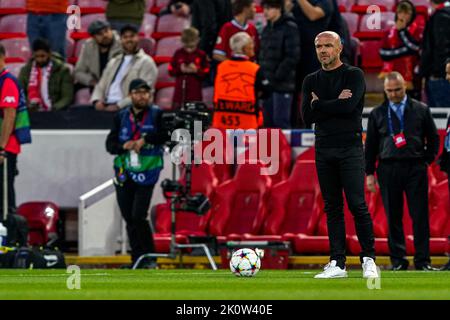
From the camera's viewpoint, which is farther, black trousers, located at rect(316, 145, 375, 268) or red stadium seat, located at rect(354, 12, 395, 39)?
red stadium seat, located at rect(354, 12, 395, 39)

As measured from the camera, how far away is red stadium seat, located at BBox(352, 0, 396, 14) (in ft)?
69.3

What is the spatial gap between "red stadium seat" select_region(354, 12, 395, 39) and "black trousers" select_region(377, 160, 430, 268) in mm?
5433

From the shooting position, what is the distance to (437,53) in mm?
17766

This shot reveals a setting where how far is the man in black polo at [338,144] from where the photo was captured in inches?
468

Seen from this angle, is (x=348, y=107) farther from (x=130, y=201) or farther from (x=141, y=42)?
(x=141, y=42)

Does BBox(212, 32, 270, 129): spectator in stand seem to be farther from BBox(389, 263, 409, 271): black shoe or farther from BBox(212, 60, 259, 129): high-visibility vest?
BBox(389, 263, 409, 271): black shoe

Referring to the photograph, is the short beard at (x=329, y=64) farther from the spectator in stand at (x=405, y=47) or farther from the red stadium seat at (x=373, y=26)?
the red stadium seat at (x=373, y=26)

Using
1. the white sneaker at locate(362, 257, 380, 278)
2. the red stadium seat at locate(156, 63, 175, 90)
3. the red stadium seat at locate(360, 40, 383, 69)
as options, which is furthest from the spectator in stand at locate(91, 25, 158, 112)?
the white sneaker at locate(362, 257, 380, 278)

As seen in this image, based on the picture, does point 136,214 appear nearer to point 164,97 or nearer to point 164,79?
point 164,97

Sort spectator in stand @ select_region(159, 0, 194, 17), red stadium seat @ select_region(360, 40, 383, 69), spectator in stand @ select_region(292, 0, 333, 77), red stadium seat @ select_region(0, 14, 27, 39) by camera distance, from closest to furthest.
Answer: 1. spectator in stand @ select_region(292, 0, 333, 77)
2. red stadium seat @ select_region(360, 40, 383, 69)
3. spectator in stand @ select_region(159, 0, 194, 17)
4. red stadium seat @ select_region(0, 14, 27, 39)

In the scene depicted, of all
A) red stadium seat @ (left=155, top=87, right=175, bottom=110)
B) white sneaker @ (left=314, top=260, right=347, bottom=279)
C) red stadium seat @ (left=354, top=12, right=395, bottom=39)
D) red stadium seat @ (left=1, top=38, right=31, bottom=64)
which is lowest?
white sneaker @ (left=314, top=260, right=347, bottom=279)

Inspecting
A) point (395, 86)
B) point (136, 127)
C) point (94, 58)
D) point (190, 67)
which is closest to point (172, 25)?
point (94, 58)

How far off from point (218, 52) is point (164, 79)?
171cm
